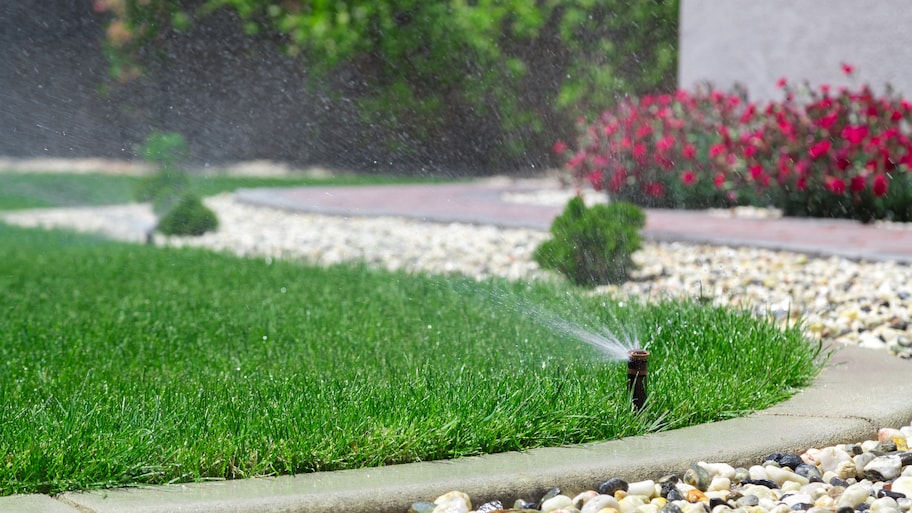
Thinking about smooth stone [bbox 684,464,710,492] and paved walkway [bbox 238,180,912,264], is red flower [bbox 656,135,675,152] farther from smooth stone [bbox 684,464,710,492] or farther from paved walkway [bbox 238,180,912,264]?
smooth stone [bbox 684,464,710,492]

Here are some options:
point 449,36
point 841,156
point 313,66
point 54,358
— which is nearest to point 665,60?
point 449,36

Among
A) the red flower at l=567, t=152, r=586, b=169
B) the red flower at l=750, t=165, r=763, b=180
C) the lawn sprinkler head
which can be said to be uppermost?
the red flower at l=567, t=152, r=586, b=169

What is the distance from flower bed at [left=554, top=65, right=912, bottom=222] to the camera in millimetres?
8211

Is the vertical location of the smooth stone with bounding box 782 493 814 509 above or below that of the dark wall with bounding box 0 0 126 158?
below

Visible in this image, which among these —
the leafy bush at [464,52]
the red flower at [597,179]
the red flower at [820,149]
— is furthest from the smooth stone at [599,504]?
the leafy bush at [464,52]

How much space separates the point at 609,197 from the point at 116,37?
429 inches

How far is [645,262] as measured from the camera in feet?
20.4

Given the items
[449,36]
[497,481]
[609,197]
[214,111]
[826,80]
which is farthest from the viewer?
[214,111]

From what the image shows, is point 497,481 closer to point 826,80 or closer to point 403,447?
point 403,447

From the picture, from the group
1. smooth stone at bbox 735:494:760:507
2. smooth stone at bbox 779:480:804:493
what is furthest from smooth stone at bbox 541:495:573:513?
smooth stone at bbox 779:480:804:493

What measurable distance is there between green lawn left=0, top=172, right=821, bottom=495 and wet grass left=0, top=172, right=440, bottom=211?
7814 mm

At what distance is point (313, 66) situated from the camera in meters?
17.8

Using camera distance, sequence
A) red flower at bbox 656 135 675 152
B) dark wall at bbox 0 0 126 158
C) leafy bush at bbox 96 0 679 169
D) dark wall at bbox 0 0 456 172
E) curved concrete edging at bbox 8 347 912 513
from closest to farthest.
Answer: curved concrete edging at bbox 8 347 912 513, red flower at bbox 656 135 675 152, leafy bush at bbox 96 0 679 169, dark wall at bbox 0 0 456 172, dark wall at bbox 0 0 126 158

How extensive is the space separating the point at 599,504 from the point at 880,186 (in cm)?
627
